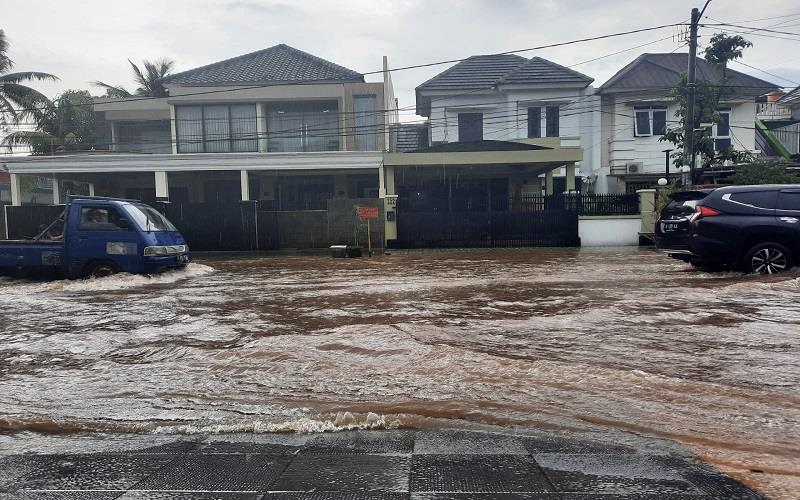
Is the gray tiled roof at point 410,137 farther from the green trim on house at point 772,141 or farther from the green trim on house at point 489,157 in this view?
the green trim on house at point 772,141

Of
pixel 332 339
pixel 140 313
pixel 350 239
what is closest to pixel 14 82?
pixel 350 239

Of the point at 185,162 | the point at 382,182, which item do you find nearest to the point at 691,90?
the point at 382,182

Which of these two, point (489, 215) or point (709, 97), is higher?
point (709, 97)

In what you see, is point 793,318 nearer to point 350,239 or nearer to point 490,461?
point 490,461

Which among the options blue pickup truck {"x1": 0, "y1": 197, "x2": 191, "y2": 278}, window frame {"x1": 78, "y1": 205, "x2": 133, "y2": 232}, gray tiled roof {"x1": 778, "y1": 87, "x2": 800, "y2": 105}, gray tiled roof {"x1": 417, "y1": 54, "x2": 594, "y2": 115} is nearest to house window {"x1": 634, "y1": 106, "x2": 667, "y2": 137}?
gray tiled roof {"x1": 417, "y1": 54, "x2": 594, "y2": 115}

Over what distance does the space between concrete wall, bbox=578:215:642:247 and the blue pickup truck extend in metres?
14.5

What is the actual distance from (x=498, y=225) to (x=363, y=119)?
29.7 feet

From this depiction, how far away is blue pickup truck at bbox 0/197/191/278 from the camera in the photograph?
40.3ft

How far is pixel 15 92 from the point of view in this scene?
28.6m

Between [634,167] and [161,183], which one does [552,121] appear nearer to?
[634,167]

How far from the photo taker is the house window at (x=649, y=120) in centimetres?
2830

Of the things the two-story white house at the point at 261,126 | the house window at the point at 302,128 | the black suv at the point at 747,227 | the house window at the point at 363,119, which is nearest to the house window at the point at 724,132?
the two-story white house at the point at 261,126

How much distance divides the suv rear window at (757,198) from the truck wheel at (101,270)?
1176 centimetres

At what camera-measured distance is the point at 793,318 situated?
7363mm
